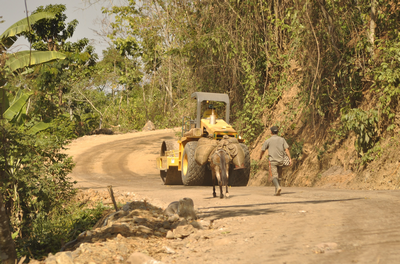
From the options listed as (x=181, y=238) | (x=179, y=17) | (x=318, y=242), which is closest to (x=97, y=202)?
(x=181, y=238)

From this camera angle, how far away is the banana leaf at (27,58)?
14.4m

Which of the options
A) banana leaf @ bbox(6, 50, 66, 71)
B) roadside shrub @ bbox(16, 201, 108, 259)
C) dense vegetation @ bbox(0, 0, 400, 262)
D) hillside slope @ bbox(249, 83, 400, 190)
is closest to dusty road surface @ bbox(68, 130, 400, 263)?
roadside shrub @ bbox(16, 201, 108, 259)

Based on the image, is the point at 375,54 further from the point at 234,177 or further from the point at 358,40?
the point at 234,177

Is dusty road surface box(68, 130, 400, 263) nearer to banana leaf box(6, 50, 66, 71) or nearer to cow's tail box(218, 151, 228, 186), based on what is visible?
cow's tail box(218, 151, 228, 186)

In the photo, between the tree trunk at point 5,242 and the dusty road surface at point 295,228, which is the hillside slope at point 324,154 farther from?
the tree trunk at point 5,242

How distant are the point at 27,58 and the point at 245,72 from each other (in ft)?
32.6

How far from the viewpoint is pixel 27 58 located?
1491 centimetres

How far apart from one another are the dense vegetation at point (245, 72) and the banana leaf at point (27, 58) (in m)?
0.19

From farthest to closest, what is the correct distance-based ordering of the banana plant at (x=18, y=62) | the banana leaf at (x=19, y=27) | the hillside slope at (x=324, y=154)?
the banana leaf at (x=19, y=27) < the banana plant at (x=18, y=62) < the hillside slope at (x=324, y=154)

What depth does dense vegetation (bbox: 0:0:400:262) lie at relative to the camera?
1377cm

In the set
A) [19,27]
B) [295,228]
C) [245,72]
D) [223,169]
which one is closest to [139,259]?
[295,228]

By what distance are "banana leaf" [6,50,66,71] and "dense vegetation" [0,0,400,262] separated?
0.62ft

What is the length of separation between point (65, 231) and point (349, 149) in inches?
373

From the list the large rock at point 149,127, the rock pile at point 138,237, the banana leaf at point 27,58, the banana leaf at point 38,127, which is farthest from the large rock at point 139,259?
the large rock at point 149,127
